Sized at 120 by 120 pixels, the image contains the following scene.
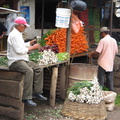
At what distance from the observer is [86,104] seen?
215 inches

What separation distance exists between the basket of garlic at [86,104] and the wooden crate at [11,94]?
1.16m

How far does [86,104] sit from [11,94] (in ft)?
5.35

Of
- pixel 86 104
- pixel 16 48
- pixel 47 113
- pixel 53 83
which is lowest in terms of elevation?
pixel 47 113

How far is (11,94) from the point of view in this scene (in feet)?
16.4

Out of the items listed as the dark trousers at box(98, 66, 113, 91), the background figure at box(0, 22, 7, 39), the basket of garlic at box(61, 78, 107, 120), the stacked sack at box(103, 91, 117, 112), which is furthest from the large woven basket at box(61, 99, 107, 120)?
the background figure at box(0, 22, 7, 39)

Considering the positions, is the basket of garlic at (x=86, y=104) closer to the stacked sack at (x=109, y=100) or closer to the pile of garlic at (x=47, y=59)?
the stacked sack at (x=109, y=100)

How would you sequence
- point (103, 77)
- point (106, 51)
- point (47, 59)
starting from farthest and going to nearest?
point (103, 77) < point (106, 51) < point (47, 59)

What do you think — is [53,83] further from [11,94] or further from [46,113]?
[11,94]

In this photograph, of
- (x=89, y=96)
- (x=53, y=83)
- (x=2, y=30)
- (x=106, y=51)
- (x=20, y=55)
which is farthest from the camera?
(x=2, y=30)

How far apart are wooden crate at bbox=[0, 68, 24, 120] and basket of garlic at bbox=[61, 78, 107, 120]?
1.16m

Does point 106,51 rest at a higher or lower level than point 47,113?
higher

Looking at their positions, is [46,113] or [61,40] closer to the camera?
[46,113]

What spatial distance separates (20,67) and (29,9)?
628cm

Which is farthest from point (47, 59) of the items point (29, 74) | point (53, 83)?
point (29, 74)
